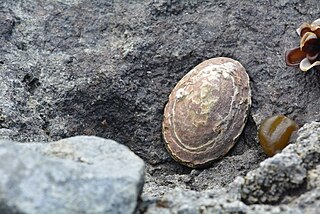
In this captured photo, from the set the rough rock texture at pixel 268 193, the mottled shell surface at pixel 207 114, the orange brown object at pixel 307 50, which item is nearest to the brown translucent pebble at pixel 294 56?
the orange brown object at pixel 307 50

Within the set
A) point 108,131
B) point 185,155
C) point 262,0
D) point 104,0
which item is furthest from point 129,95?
point 262,0

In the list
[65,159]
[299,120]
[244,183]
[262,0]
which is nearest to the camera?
[65,159]

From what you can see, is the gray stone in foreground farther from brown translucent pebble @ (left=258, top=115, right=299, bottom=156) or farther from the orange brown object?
the orange brown object

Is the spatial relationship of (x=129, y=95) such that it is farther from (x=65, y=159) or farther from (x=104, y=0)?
(x=65, y=159)

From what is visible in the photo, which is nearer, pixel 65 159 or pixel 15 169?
pixel 15 169

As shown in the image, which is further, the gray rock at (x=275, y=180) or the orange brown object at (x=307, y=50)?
the orange brown object at (x=307, y=50)

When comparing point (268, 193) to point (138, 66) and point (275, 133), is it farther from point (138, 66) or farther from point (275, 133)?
point (138, 66)

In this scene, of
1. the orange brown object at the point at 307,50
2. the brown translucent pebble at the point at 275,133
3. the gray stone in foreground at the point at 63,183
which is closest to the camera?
the gray stone in foreground at the point at 63,183

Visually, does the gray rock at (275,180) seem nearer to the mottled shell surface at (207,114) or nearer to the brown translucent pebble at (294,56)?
the mottled shell surface at (207,114)

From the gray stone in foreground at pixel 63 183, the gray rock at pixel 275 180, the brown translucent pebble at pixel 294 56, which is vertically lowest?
the gray stone in foreground at pixel 63 183
